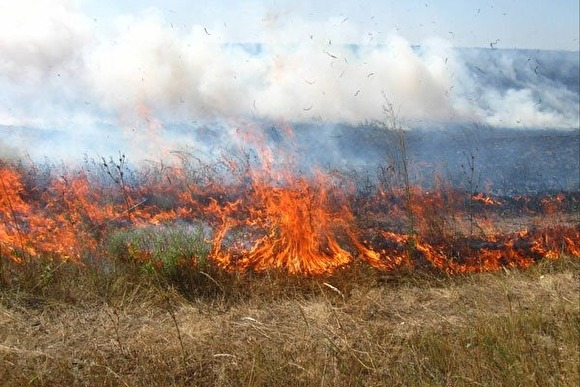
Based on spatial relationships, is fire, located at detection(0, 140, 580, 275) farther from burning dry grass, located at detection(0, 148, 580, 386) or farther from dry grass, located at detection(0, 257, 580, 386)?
dry grass, located at detection(0, 257, 580, 386)

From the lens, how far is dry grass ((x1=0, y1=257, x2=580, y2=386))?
429 cm

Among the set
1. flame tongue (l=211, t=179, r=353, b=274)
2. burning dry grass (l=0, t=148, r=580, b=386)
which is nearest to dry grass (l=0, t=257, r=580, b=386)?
burning dry grass (l=0, t=148, r=580, b=386)

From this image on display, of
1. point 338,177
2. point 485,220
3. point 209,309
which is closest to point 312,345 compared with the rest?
point 209,309

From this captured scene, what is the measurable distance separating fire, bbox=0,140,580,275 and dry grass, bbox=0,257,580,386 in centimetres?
55

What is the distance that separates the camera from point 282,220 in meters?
7.38

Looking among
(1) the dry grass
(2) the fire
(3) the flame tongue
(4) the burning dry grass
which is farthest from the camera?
(2) the fire

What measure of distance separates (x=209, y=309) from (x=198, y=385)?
1.43 meters

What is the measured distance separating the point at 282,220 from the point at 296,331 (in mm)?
2456

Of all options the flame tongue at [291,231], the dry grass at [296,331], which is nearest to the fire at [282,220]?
the flame tongue at [291,231]

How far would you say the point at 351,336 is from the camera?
5.02 m

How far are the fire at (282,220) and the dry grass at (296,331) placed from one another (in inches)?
21.8

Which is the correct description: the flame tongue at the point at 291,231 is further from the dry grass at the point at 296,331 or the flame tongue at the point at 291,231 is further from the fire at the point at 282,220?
the dry grass at the point at 296,331

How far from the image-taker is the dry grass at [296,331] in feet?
14.1

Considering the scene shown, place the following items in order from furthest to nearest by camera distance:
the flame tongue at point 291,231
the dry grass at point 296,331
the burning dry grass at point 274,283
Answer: the flame tongue at point 291,231 → the burning dry grass at point 274,283 → the dry grass at point 296,331
